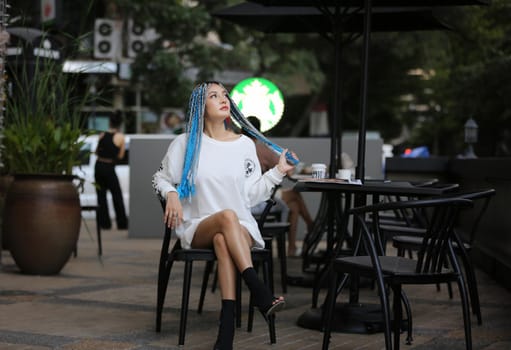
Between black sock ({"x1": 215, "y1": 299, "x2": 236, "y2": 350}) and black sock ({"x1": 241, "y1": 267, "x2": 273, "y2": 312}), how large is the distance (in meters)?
0.14

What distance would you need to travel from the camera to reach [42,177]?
8.66m

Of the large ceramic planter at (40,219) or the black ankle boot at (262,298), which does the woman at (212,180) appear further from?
the large ceramic planter at (40,219)

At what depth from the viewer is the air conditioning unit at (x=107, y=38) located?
22875mm

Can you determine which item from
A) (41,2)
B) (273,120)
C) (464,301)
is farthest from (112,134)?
(464,301)

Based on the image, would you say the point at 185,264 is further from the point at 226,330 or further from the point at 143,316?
the point at 143,316

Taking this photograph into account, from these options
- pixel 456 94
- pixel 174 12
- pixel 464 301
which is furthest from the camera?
pixel 174 12

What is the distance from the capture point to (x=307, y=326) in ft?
20.6

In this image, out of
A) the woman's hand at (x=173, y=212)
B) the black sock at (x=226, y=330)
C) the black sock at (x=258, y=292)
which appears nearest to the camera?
the black sock at (x=226, y=330)

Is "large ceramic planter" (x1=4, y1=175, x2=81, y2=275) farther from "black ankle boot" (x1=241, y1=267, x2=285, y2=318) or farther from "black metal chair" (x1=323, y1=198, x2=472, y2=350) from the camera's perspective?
"black metal chair" (x1=323, y1=198, x2=472, y2=350)

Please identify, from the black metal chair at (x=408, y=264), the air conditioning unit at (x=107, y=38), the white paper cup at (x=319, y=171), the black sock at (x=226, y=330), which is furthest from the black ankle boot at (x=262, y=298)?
the air conditioning unit at (x=107, y=38)

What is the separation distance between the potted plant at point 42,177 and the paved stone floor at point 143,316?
0.25 meters

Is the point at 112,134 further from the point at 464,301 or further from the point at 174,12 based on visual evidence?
the point at 464,301

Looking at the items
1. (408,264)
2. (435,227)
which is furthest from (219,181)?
(435,227)

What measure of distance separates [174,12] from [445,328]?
1689 centimetres
